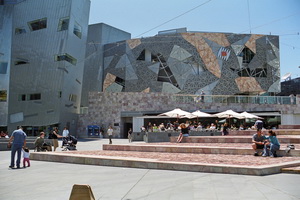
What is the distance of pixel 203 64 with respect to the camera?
1708 inches

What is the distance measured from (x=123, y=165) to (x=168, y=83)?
34.6m

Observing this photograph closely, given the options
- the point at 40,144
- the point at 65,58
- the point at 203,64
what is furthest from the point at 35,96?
the point at 40,144

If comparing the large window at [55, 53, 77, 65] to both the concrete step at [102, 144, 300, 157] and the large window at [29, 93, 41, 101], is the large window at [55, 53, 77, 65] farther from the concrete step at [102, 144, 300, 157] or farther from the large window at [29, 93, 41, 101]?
the concrete step at [102, 144, 300, 157]

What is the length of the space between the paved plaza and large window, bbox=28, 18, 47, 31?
103 feet

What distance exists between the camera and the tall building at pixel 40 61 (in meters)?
36.0

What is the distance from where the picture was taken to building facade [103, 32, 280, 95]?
4319 cm

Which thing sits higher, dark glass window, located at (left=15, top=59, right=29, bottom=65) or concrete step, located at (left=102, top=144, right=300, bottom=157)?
dark glass window, located at (left=15, top=59, right=29, bottom=65)

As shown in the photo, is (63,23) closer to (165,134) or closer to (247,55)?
(165,134)

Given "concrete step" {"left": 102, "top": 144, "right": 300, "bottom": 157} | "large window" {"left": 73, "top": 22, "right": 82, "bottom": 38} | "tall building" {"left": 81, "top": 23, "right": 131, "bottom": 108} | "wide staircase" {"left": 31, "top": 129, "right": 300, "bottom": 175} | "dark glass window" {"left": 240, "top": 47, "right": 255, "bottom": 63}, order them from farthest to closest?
"tall building" {"left": 81, "top": 23, "right": 131, "bottom": 108}, "dark glass window" {"left": 240, "top": 47, "right": 255, "bottom": 63}, "large window" {"left": 73, "top": 22, "right": 82, "bottom": 38}, "concrete step" {"left": 102, "top": 144, "right": 300, "bottom": 157}, "wide staircase" {"left": 31, "top": 129, "right": 300, "bottom": 175}

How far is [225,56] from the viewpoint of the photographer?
143 ft

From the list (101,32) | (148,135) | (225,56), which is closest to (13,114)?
(101,32)

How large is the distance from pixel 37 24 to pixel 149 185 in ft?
117

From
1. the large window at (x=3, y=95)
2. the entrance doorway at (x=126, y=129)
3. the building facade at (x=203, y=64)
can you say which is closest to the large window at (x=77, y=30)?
the building facade at (x=203, y=64)

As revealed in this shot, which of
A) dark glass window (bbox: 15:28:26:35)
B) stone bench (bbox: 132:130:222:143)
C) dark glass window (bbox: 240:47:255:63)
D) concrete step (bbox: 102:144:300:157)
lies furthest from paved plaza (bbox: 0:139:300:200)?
dark glass window (bbox: 240:47:255:63)
